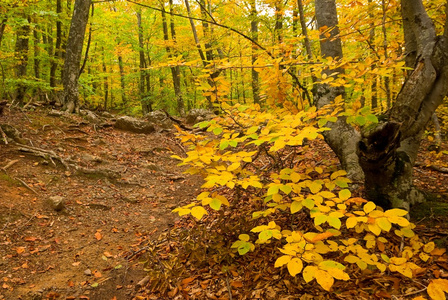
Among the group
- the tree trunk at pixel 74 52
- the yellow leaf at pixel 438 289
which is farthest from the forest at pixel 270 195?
the tree trunk at pixel 74 52

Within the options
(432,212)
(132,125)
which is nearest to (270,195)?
(432,212)

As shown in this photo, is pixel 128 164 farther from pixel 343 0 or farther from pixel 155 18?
pixel 155 18

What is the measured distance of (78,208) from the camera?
4816mm

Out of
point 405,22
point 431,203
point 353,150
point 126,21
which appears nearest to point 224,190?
point 353,150

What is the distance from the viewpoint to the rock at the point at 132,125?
9328 millimetres

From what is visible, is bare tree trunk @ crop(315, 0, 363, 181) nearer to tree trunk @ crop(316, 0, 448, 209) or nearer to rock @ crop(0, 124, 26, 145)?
tree trunk @ crop(316, 0, 448, 209)

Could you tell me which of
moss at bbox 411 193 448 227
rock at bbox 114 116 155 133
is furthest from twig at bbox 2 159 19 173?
moss at bbox 411 193 448 227

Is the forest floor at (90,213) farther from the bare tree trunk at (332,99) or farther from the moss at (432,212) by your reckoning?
the bare tree trunk at (332,99)

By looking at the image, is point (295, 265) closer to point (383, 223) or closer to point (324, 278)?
point (324, 278)

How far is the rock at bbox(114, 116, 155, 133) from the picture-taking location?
9.33 meters

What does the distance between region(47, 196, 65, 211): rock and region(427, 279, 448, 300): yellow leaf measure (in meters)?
5.28

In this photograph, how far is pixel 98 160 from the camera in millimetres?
6508

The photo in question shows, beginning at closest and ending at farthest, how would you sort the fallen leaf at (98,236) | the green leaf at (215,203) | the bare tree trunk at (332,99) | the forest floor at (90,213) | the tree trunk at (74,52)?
the green leaf at (215,203) < the forest floor at (90,213) < the bare tree trunk at (332,99) < the fallen leaf at (98,236) < the tree trunk at (74,52)

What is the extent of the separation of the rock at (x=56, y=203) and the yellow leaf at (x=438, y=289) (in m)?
5.28
